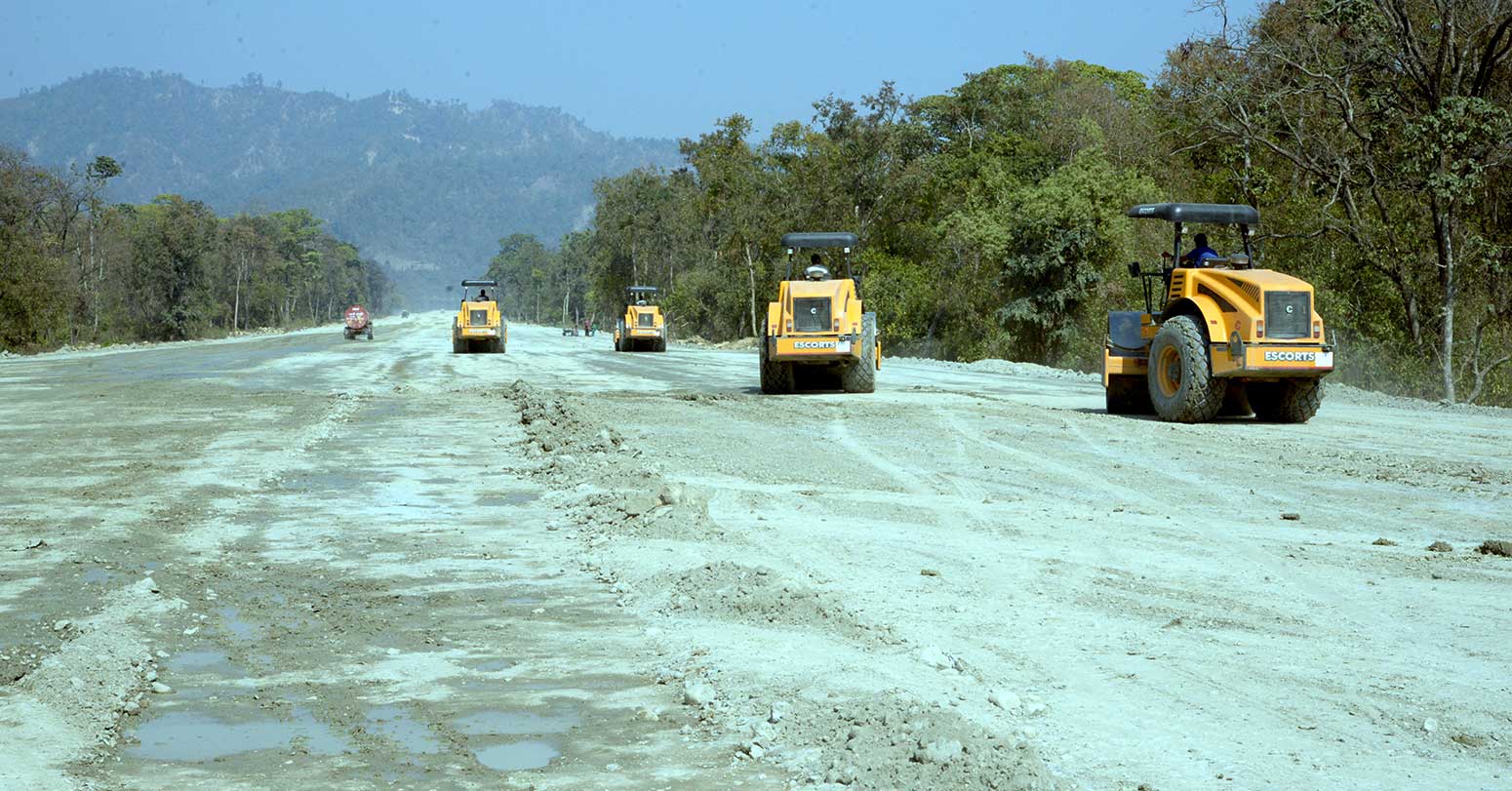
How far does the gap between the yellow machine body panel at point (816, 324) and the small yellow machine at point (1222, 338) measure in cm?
433

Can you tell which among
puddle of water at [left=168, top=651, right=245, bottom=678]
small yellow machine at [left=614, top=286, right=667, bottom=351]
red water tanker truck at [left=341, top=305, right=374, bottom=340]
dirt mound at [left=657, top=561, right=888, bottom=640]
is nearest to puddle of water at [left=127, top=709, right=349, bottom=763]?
puddle of water at [left=168, top=651, right=245, bottom=678]

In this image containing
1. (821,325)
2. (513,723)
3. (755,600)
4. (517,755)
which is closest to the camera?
(517,755)

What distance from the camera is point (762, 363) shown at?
2262 cm

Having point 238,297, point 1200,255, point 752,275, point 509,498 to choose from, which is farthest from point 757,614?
point 238,297

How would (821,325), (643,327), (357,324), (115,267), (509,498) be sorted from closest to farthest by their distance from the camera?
(509,498)
(821,325)
(643,327)
(357,324)
(115,267)

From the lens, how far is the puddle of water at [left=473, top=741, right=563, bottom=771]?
5.07 meters

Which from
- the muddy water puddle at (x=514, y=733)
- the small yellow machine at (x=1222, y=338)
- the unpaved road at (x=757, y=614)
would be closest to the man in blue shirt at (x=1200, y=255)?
the small yellow machine at (x=1222, y=338)

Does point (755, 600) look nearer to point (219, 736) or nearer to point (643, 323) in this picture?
point (219, 736)

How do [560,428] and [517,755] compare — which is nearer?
[517,755]

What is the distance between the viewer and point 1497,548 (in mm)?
8781

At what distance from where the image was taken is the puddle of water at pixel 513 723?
17.9ft

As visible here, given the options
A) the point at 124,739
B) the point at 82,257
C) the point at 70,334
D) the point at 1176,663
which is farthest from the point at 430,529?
the point at 82,257

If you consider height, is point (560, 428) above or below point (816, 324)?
below

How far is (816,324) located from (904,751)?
55.2 ft
